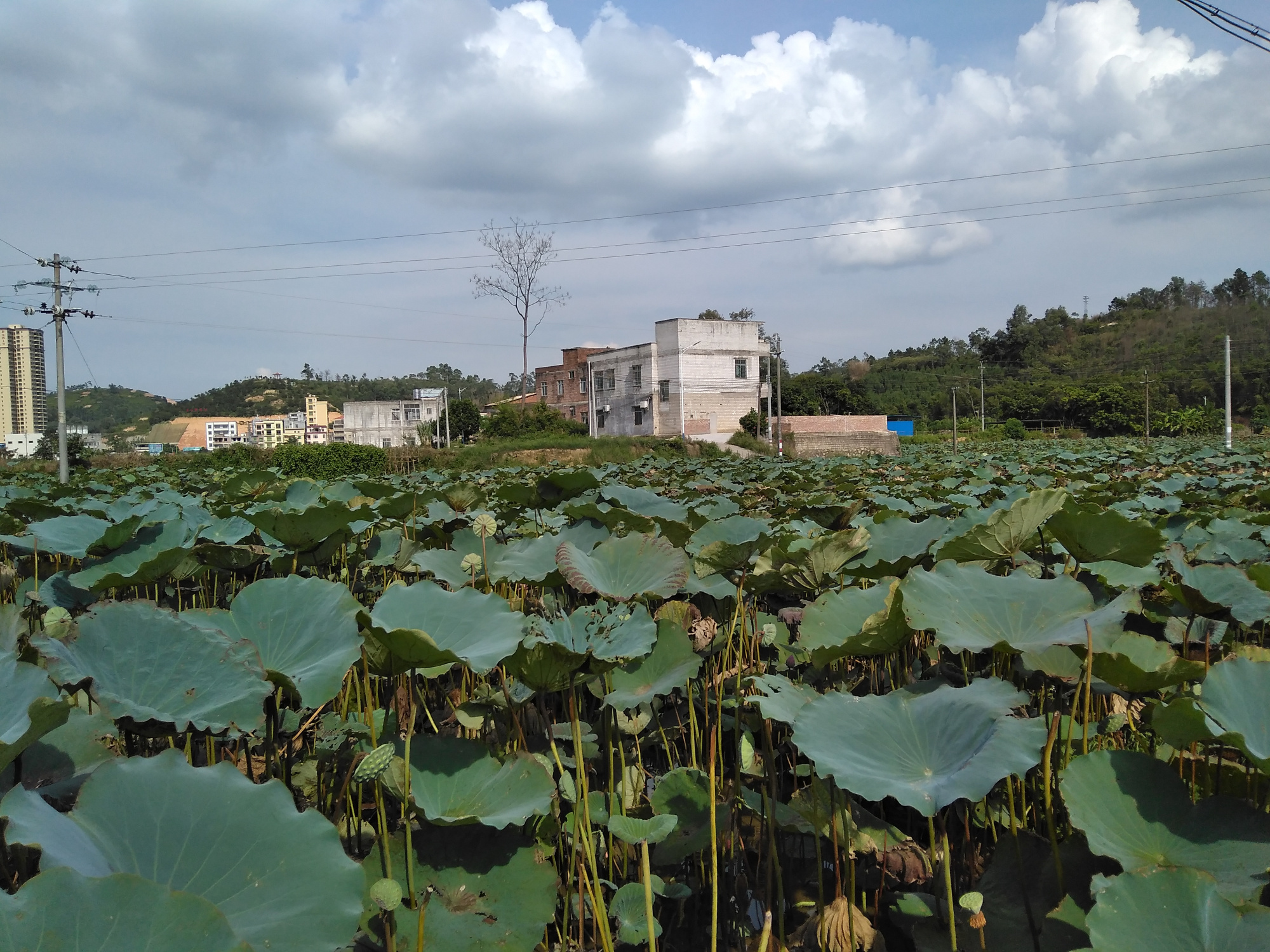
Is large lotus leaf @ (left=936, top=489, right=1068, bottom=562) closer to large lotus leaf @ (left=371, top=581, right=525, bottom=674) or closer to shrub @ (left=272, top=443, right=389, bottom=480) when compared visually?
large lotus leaf @ (left=371, top=581, right=525, bottom=674)

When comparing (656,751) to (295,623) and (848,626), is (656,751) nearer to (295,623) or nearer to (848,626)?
(848,626)

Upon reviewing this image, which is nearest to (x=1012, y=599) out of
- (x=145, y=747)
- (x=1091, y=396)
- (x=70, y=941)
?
(x=70, y=941)

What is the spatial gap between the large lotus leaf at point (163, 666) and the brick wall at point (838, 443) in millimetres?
27642

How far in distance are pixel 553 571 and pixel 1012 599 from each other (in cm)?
84

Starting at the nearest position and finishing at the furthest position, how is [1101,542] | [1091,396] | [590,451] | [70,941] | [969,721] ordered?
1. [70,941]
2. [969,721]
3. [1101,542]
4. [590,451]
5. [1091,396]

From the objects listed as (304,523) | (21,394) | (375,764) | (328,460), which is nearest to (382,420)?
(328,460)

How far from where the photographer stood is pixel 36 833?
0.63m

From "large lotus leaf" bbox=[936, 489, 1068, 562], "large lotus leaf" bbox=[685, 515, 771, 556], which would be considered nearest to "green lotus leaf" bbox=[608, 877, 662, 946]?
"large lotus leaf" bbox=[685, 515, 771, 556]

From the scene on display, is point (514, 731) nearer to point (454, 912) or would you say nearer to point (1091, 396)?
point (454, 912)

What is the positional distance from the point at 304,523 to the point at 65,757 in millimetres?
1120

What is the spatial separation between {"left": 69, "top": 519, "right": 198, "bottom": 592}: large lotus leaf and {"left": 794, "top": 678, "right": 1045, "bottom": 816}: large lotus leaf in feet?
4.65

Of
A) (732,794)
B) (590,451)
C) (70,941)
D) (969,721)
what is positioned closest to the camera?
(70,941)

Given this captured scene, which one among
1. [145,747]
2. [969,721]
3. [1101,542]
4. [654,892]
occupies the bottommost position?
[654,892]

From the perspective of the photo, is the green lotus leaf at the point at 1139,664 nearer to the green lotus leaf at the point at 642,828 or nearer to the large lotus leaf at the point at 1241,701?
the large lotus leaf at the point at 1241,701
